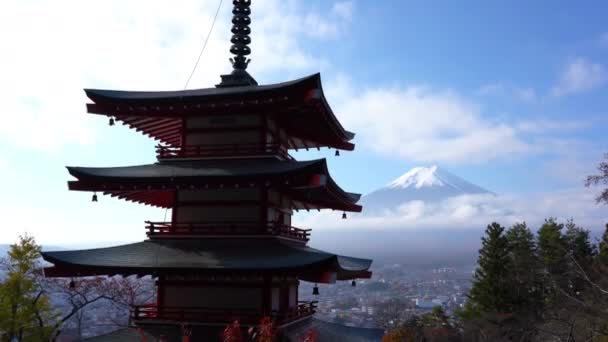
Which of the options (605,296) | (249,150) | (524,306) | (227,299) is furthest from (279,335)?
(524,306)

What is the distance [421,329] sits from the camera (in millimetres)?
52250

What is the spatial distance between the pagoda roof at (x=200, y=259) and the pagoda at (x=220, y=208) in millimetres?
34

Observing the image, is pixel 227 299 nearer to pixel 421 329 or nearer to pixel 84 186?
pixel 84 186

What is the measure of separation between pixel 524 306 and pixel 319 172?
39411mm

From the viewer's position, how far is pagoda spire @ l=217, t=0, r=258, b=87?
1912 centimetres

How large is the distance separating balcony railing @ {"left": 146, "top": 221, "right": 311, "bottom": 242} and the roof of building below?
2.88 metres

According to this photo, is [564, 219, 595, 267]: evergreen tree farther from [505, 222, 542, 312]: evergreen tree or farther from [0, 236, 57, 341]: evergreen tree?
[0, 236, 57, 341]: evergreen tree

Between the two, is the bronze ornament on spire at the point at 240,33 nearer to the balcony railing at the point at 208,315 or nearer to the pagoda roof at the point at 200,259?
the pagoda roof at the point at 200,259

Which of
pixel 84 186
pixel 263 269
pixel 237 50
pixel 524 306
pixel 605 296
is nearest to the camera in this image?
pixel 263 269

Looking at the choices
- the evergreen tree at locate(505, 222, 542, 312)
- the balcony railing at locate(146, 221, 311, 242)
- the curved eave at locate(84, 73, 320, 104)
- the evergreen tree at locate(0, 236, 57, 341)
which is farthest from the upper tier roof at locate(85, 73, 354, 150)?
the evergreen tree at locate(505, 222, 542, 312)

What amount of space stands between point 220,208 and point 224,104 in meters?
3.36

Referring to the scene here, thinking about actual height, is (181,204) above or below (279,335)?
above

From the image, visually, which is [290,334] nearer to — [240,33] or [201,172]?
[201,172]

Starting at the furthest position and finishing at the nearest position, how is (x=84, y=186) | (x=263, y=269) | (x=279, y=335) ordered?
(x=84, y=186), (x=279, y=335), (x=263, y=269)
